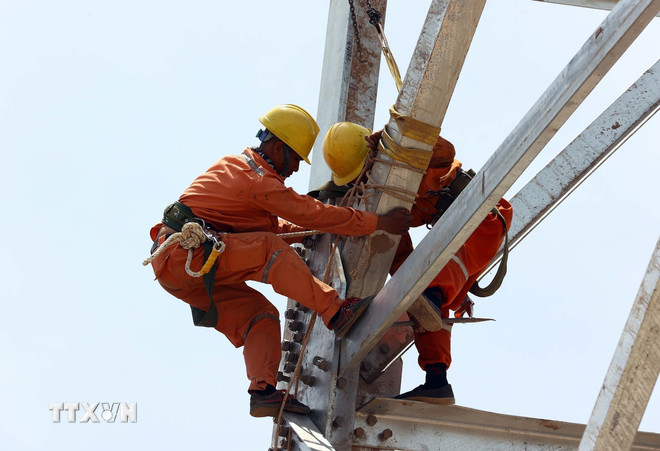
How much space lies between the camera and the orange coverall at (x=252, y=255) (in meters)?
5.20

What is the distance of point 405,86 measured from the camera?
503 cm

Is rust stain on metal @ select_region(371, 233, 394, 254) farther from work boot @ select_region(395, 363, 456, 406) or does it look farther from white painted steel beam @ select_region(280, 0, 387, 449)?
work boot @ select_region(395, 363, 456, 406)

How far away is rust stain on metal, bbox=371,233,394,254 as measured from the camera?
5.43m

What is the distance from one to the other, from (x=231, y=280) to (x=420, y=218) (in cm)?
123

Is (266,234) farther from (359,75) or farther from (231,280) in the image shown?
(359,75)

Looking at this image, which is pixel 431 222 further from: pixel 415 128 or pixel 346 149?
pixel 415 128

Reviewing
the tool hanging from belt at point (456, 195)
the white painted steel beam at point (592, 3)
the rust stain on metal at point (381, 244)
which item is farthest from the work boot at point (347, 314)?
the white painted steel beam at point (592, 3)

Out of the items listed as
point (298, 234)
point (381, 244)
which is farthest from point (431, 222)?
point (298, 234)

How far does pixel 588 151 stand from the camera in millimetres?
6328

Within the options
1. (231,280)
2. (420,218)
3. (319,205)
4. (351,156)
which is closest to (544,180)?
(420,218)

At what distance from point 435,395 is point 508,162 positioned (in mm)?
1904

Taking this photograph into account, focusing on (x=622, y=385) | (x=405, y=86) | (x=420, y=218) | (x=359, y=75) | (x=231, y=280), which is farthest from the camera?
(x=359, y=75)

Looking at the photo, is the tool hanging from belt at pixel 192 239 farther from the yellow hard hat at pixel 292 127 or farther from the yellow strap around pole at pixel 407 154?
the yellow strap around pole at pixel 407 154

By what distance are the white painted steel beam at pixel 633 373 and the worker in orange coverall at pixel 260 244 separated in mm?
2186
